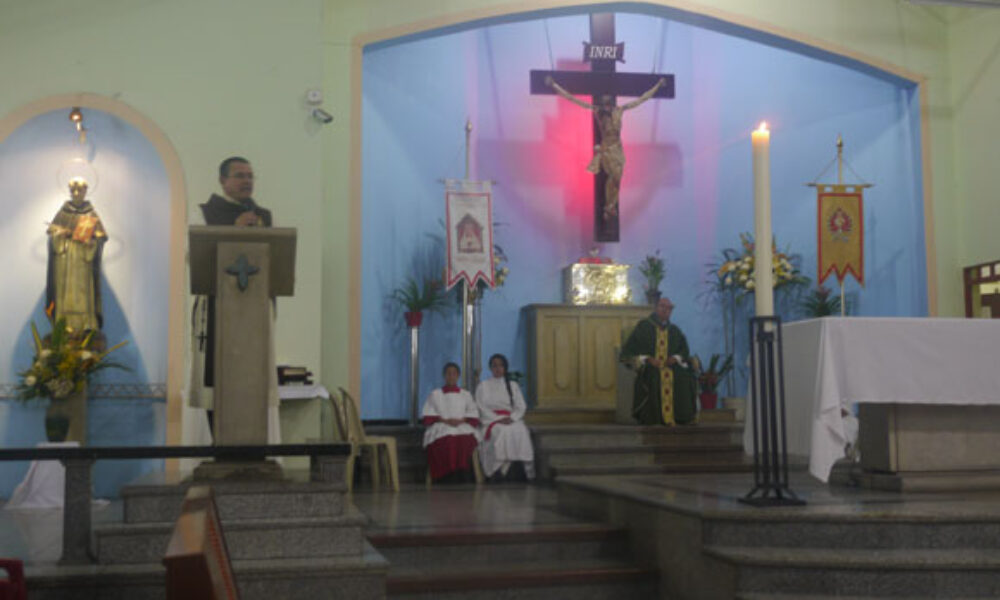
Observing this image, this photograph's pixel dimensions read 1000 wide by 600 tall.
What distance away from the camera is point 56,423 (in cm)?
779

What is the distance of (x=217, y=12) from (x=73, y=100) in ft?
4.39

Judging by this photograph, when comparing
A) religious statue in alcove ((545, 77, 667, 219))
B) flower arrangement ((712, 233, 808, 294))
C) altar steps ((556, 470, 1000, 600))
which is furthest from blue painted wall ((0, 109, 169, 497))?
flower arrangement ((712, 233, 808, 294))

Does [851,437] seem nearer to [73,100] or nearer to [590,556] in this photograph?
[590,556]

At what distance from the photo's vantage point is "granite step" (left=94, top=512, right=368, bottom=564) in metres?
4.42

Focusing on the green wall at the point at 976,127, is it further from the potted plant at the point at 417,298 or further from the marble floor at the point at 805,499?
the potted plant at the point at 417,298

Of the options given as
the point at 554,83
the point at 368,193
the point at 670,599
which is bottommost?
the point at 670,599

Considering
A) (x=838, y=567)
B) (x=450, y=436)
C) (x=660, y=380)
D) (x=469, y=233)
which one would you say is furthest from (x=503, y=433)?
(x=838, y=567)

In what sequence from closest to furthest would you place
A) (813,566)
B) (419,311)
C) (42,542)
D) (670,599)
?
(813,566)
(670,599)
(42,542)
(419,311)

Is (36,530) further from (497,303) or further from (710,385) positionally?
(710,385)

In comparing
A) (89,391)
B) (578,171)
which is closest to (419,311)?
(578,171)

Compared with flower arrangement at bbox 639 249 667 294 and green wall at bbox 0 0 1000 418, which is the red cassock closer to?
green wall at bbox 0 0 1000 418

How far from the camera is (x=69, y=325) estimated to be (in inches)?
328

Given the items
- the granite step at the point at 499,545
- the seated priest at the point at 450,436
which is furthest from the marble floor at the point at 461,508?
the seated priest at the point at 450,436

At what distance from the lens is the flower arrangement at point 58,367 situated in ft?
25.9
